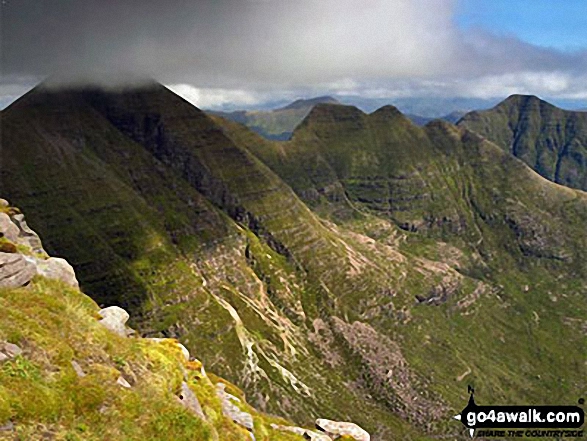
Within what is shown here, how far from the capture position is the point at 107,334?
137 ft

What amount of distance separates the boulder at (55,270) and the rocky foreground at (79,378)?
31 centimetres

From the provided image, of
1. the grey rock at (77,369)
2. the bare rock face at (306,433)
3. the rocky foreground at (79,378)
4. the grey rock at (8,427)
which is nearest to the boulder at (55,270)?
the rocky foreground at (79,378)

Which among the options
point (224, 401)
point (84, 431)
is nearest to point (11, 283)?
point (84, 431)

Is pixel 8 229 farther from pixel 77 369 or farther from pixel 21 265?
pixel 77 369

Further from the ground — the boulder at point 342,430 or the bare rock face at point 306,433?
the bare rock face at point 306,433

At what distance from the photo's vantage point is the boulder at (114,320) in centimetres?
4897

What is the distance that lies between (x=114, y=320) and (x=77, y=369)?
17.1m

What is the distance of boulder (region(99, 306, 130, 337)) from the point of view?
161ft

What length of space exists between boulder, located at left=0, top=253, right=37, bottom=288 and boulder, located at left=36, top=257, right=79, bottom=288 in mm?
3832

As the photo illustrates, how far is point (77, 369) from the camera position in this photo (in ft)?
113

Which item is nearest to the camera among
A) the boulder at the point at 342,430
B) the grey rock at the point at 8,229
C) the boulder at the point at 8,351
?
the boulder at the point at 8,351

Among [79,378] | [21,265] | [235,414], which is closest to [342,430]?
[235,414]

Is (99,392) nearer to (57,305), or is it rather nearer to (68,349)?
(68,349)

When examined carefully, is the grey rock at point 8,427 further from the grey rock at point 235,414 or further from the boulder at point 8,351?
the grey rock at point 235,414
